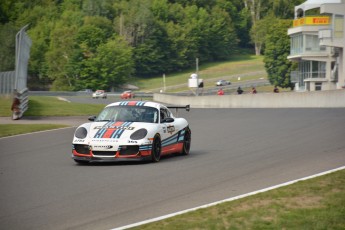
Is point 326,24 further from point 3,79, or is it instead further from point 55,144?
point 55,144

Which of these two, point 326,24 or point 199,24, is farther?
point 199,24

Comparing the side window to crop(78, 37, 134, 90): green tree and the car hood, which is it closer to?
the car hood

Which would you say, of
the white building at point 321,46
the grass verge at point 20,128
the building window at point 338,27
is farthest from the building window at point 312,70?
the grass verge at point 20,128

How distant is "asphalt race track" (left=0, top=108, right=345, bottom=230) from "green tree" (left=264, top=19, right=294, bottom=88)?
10041 cm

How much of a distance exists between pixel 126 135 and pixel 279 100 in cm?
3397

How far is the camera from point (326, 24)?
3445 inches

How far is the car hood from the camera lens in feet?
52.7

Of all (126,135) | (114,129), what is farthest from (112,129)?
(126,135)

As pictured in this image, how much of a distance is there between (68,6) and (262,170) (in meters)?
183

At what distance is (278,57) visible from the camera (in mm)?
127750

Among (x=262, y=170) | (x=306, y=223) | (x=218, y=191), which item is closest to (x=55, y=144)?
(x=262, y=170)

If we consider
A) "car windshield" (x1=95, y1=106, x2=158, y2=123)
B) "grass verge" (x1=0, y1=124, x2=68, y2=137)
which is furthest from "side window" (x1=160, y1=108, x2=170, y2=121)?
"grass verge" (x1=0, y1=124, x2=68, y2=137)

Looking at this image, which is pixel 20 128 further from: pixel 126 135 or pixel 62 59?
pixel 62 59

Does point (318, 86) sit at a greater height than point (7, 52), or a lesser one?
lesser
